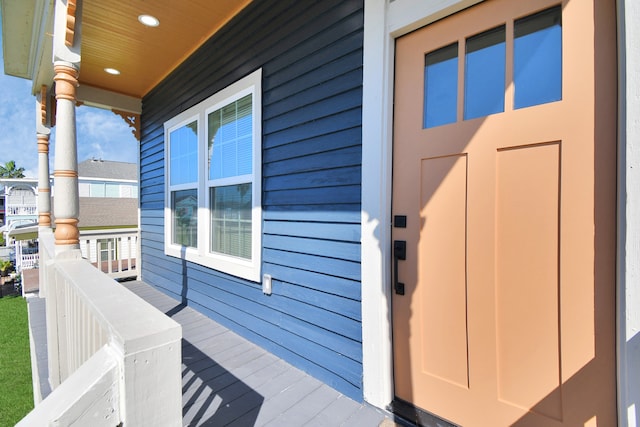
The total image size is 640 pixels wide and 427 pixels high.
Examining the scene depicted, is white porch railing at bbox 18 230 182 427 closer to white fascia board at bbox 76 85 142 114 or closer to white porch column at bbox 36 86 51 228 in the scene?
white porch column at bbox 36 86 51 228

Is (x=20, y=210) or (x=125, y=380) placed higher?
(x=20, y=210)

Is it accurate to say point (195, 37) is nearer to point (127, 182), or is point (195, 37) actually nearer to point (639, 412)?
point (639, 412)

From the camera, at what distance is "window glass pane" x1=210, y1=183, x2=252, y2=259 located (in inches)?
112

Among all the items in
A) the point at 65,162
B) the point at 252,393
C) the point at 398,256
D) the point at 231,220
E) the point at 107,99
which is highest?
the point at 107,99

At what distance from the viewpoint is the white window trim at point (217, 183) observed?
2609mm

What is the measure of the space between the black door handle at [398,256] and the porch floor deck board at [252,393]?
72 centimetres

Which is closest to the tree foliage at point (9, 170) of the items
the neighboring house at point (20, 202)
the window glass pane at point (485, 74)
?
the neighboring house at point (20, 202)

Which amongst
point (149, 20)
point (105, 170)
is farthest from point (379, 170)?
point (105, 170)

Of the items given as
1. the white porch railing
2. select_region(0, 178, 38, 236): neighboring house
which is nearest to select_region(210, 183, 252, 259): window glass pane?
the white porch railing

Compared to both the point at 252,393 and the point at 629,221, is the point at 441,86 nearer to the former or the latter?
the point at 629,221

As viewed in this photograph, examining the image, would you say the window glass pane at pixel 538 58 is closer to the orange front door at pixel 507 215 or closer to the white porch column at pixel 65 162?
the orange front door at pixel 507 215

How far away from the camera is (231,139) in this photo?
3.01 m

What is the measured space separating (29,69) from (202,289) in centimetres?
373

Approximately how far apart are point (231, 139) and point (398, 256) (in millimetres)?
2093
